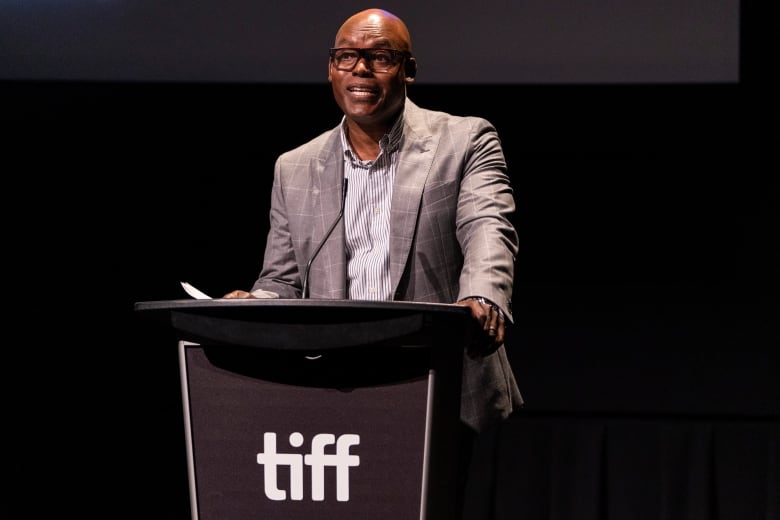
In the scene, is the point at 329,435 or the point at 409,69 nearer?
the point at 329,435

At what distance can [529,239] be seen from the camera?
10.6ft

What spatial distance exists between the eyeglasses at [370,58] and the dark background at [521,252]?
1.56 meters

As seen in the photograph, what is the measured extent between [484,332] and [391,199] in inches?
18.2

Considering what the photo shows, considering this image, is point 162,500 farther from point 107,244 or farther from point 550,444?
point 550,444

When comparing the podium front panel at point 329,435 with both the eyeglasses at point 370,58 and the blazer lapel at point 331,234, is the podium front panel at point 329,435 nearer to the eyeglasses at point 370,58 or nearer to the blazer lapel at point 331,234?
the blazer lapel at point 331,234

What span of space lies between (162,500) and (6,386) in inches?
25.4

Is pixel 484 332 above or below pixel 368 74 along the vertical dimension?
below

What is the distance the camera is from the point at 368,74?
5.43ft

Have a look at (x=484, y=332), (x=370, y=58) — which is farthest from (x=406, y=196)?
(x=484, y=332)

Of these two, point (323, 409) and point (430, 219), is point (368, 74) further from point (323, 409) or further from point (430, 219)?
point (323, 409)

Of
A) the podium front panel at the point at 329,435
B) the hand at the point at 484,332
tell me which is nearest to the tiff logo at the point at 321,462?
the podium front panel at the point at 329,435

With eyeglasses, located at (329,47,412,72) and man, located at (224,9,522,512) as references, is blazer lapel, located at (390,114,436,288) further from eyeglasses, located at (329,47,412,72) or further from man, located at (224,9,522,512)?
eyeglasses, located at (329,47,412,72)

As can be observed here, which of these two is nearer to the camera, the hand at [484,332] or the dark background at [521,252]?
the hand at [484,332]

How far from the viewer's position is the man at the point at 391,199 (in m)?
1.61
